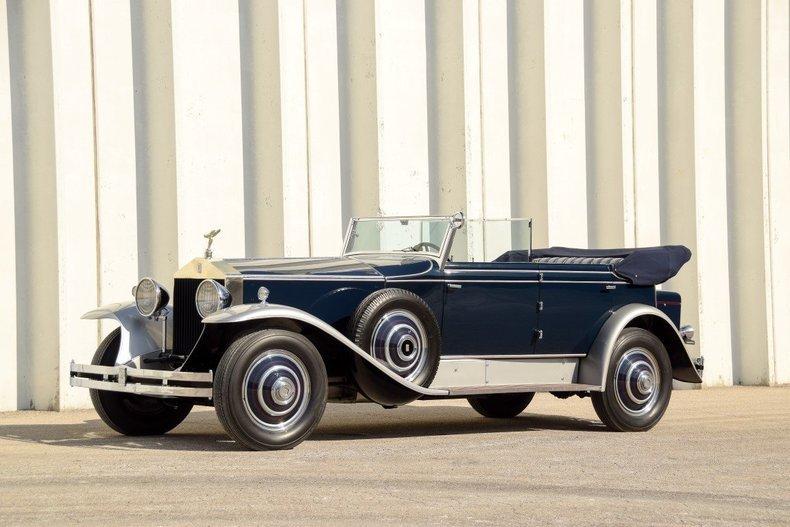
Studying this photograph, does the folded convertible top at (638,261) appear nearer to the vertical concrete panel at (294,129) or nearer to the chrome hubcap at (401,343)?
the chrome hubcap at (401,343)

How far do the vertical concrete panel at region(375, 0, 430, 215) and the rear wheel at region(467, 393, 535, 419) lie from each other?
2421 millimetres

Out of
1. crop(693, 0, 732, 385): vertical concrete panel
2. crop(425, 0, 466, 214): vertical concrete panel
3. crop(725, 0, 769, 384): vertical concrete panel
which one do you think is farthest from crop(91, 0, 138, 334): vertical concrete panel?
crop(725, 0, 769, 384): vertical concrete panel

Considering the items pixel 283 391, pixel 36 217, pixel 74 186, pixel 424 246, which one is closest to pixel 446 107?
pixel 74 186

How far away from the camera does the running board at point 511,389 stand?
26.5ft

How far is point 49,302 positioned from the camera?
10281 mm

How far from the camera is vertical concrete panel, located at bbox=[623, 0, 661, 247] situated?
42.8 ft

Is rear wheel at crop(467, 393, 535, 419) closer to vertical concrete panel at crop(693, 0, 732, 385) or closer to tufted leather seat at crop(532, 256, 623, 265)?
tufted leather seat at crop(532, 256, 623, 265)

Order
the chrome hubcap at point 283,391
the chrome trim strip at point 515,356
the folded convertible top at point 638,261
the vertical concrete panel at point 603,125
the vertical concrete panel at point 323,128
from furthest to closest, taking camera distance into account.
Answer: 1. the vertical concrete panel at point 603,125
2. the vertical concrete panel at point 323,128
3. the folded convertible top at point 638,261
4. the chrome trim strip at point 515,356
5. the chrome hubcap at point 283,391

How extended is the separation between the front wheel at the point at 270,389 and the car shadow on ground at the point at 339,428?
0.90 feet

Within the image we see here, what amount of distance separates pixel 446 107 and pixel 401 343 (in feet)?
15.7

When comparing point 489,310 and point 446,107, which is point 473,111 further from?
point 489,310

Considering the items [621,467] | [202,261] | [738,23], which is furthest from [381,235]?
[738,23]

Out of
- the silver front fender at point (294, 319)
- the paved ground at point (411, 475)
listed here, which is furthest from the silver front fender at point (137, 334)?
the silver front fender at point (294, 319)

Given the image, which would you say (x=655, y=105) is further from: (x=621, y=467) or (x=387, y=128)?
(x=621, y=467)
